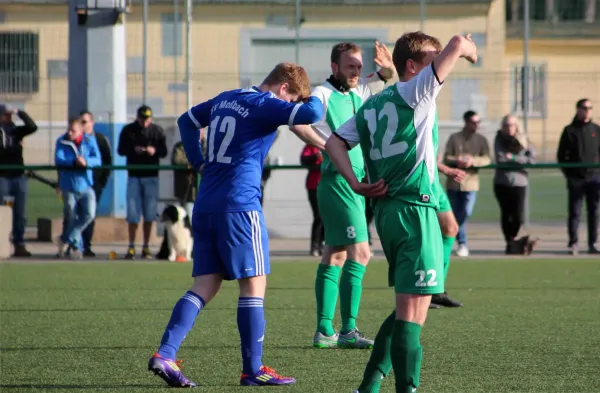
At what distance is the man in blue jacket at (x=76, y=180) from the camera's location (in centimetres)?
1471

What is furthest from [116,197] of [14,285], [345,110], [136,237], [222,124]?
[222,124]

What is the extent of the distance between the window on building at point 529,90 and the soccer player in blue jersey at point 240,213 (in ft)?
42.8

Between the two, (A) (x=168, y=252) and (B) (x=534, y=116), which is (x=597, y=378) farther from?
(B) (x=534, y=116)

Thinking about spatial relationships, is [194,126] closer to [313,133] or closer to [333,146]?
[313,133]

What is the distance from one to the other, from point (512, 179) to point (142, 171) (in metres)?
5.04

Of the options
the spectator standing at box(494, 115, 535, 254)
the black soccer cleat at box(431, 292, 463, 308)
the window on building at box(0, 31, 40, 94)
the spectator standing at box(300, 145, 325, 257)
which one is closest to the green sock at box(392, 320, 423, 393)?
the black soccer cleat at box(431, 292, 463, 308)

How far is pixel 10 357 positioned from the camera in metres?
7.34

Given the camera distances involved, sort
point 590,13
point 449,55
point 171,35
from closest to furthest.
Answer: point 449,55 → point 171,35 → point 590,13

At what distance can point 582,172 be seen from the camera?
15.1 meters

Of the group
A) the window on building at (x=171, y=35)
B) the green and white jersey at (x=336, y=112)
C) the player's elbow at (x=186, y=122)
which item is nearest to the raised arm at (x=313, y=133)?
the green and white jersey at (x=336, y=112)

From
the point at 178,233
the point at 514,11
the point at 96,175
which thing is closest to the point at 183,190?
the point at 178,233

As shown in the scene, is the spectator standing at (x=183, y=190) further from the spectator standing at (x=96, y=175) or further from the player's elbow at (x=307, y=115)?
the player's elbow at (x=307, y=115)

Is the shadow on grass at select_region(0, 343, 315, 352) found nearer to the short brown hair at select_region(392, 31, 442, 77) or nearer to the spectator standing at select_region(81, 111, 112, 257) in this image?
the short brown hair at select_region(392, 31, 442, 77)

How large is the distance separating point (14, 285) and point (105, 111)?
6.03 metres
